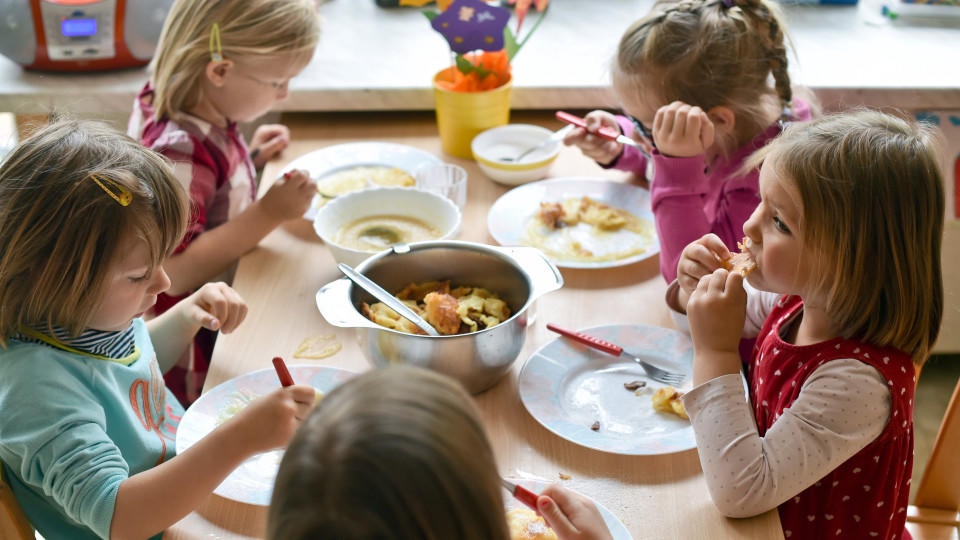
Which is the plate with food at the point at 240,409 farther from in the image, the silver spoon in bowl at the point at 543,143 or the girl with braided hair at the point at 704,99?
the silver spoon in bowl at the point at 543,143

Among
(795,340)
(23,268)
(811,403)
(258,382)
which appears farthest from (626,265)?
(23,268)

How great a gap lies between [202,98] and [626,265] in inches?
33.4

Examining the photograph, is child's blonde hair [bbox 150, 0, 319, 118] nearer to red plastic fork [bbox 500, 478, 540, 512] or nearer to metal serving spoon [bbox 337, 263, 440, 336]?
metal serving spoon [bbox 337, 263, 440, 336]

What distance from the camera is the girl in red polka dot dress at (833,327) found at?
92 centimetres

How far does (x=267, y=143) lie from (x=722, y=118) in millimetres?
956

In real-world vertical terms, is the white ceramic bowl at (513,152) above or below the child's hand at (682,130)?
below

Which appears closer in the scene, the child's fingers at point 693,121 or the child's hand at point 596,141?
the child's fingers at point 693,121

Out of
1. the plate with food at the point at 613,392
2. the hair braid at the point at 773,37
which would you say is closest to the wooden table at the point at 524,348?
the plate with food at the point at 613,392

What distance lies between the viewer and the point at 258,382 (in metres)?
1.14

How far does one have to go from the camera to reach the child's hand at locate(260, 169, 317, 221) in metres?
1.48

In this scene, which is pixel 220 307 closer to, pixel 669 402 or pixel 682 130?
pixel 669 402

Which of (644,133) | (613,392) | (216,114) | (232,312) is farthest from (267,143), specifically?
(613,392)

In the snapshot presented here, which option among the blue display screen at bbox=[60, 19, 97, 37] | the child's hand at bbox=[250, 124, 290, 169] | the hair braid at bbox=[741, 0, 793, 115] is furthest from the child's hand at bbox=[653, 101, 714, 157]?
the blue display screen at bbox=[60, 19, 97, 37]

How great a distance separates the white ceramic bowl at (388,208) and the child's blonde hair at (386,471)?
0.86 meters
